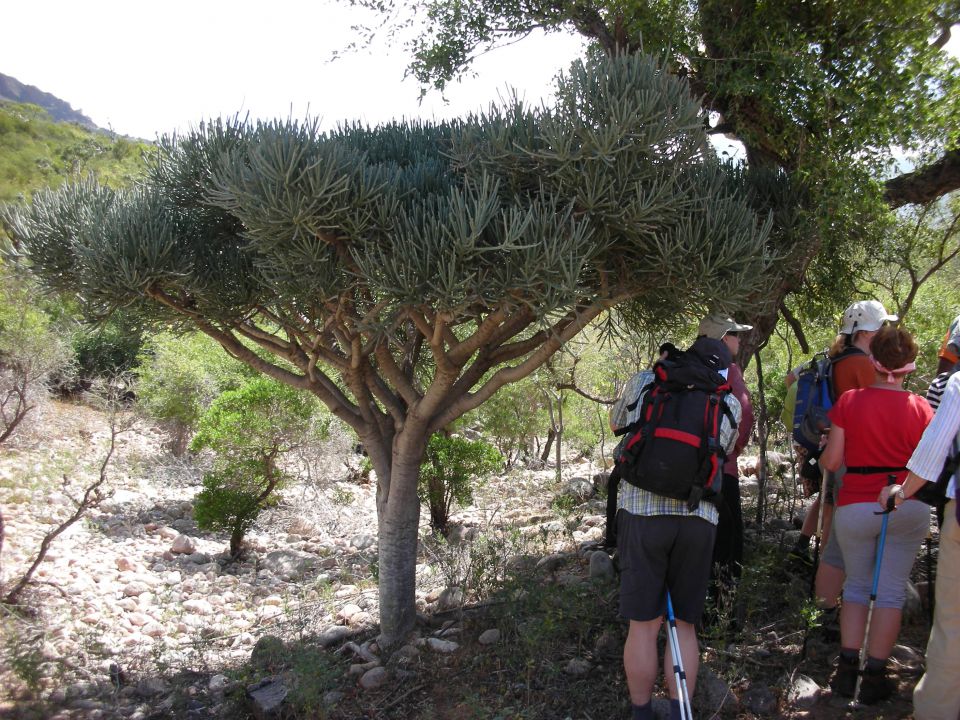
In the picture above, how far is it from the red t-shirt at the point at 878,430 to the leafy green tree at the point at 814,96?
1.06m

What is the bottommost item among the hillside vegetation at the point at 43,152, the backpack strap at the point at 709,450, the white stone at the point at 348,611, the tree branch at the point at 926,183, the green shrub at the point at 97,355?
the white stone at the point at 348,611

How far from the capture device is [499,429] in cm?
1375

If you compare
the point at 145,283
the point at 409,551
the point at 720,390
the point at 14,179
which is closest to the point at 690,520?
the point at 720,390

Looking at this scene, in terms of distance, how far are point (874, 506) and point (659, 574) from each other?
1250 millimetres

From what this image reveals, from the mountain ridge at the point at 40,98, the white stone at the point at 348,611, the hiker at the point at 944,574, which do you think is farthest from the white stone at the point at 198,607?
the mountain ridge at the point at 40,98

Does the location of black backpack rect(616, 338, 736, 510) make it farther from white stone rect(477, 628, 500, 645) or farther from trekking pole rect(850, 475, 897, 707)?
white stone rect(477, 628, 500, 645)

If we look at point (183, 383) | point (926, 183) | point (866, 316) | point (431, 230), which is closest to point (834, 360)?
point (866, 316)

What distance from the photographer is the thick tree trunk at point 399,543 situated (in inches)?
220

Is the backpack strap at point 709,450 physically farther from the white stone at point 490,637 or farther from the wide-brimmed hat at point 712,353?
the white stone at point 490,637

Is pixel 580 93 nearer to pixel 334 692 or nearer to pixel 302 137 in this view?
pixel 302 137

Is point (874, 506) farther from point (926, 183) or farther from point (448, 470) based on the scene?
point (448, 470)

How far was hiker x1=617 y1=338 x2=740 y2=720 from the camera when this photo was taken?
139 inches

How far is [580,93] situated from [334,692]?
406cm

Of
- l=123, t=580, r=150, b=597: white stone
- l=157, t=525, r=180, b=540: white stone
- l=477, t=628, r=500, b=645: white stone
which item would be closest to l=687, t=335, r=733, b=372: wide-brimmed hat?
l=477, t=628, r=500, b=645: white stone
